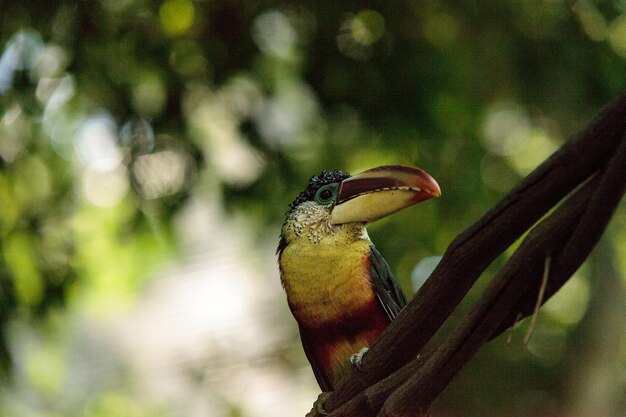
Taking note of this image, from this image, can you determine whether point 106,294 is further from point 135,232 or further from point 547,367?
point 547,367

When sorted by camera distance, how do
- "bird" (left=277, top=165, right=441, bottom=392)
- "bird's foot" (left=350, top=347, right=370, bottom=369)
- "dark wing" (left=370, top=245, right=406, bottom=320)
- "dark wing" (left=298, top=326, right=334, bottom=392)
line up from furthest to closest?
"dark wing" (left=298, top=326, right=334, bottom=392) < "dark wing" (left=370, top=245, right=406, bottom=320) < "bird" (left=277, top=165, right=441, bottom=392) < "bird's foot" (left=350, top=347, right=370, bottom=369)

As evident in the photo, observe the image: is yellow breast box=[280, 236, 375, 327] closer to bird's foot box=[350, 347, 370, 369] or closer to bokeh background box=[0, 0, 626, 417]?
bird's foot box=[350, 347, 370, 369]

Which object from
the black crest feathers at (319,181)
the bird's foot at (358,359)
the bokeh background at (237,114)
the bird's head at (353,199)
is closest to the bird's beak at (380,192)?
the bird's head at (353,199)

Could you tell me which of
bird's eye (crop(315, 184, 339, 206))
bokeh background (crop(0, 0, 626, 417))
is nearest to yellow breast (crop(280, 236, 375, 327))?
bird's eye (crop(315, 184, 339, 206))

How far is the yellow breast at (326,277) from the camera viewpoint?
7.73 ft

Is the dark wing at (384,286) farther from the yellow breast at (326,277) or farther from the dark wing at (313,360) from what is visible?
the dark wing at (313,360)

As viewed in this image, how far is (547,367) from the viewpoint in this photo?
6223 millimetres

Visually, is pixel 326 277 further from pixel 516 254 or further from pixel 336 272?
pixel 516 254

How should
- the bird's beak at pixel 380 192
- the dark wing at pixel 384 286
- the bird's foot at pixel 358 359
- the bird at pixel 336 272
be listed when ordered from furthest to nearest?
the dark wing at pixel 384 286 → the bird at pixel 336 272 → the bird's beak at pixel 380 192 → the bird's foot at pixel 358 359

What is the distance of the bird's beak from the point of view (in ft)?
6.38

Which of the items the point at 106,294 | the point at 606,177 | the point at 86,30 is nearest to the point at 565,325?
the point at 106,294

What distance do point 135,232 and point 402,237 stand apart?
1.43m

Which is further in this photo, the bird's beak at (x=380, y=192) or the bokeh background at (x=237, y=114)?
the bokeh background at (x=237, y=114)

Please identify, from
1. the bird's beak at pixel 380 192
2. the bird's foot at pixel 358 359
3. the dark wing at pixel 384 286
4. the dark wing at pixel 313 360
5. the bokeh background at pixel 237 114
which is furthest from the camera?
the bokeh background at pixel 237 114
